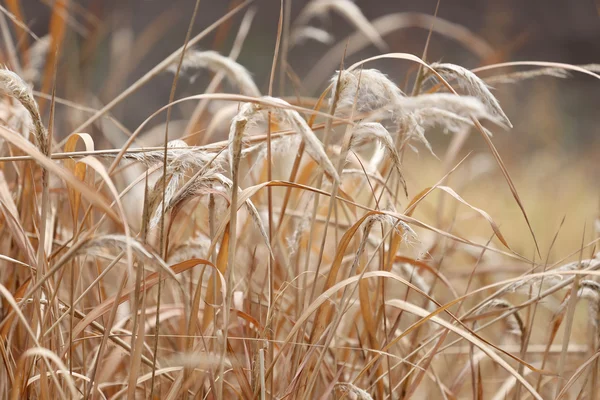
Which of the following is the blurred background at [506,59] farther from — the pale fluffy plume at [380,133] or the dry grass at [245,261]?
the pale fluffy plume at [380,133]

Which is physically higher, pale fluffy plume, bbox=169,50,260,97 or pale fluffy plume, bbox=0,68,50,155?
pale fluffy plume, bbox=169,50,260,97

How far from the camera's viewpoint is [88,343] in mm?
783

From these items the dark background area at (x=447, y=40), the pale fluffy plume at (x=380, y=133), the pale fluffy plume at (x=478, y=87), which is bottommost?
the pale fluffy plume at (x=380, y=133)

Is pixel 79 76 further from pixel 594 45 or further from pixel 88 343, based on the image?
pixel 594 45

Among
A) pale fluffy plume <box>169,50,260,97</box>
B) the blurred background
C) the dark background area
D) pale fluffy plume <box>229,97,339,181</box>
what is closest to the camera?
pale fluffy plume <box>229,97,339,181</box>

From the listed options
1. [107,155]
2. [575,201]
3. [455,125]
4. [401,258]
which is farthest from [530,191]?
[107,155]

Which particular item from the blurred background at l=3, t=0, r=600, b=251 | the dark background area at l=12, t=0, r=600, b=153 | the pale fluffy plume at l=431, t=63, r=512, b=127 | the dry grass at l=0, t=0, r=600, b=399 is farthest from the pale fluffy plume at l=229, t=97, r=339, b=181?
the dark background area at l=12, t=0, r=600, b=153

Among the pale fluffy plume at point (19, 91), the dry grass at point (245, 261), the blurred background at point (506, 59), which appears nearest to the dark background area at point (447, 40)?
the blurred background at point (506, 59)

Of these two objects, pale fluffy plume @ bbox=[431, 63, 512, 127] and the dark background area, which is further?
the dark background area

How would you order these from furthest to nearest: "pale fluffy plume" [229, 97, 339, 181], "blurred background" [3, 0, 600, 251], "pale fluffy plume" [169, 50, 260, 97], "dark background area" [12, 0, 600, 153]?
"dark background area" [12, 0, 600, 153]
"blurred background" [3, 0, 600, 251]
"pale fluffy plume" [169, 50, 260, 97]
"pale fluffy plume" [229, 97, 339, 181]

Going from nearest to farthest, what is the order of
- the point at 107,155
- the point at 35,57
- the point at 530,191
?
the point at 107,155 → the point at 35,57 → the point at 530,191

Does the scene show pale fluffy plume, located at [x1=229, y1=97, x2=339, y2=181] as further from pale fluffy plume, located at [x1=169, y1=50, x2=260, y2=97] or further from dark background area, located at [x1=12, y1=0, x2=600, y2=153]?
dark background area, located at [x1=12, y1=0, x2=600, y2=153]

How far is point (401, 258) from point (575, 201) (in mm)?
2053

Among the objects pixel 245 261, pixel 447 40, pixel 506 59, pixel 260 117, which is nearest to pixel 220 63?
pixel 260 117
